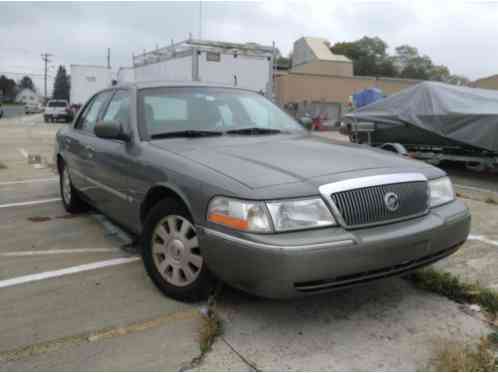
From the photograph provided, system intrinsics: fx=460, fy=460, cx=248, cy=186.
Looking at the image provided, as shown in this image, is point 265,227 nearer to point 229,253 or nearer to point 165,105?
point 229,253

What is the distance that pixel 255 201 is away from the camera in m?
2.51

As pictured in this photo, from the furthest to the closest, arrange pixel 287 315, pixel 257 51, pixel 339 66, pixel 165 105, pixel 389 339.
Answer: pixel 339 66 → pixel 257 51 → pixel 165 105 → pixel 287 315 → pixel 389 339

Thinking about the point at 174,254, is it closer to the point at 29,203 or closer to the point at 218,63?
the point at 29,203

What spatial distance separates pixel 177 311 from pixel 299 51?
149 feet

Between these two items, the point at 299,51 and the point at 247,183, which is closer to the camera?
the point at 247,183

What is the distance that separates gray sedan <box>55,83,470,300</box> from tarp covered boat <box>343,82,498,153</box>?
5100 mm

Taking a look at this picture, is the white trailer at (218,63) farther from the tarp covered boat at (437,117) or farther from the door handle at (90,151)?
the door handle at (90,151)

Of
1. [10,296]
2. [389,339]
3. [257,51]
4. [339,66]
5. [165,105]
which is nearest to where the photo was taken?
[389,339]

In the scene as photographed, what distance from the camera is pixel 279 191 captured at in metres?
2.54

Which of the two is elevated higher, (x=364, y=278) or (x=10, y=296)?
(x=364, y=278)

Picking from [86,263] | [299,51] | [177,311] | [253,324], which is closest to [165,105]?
[86,263]

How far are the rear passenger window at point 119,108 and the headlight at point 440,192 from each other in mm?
2463

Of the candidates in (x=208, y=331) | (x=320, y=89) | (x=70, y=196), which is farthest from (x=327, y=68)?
(x=208, y=331)

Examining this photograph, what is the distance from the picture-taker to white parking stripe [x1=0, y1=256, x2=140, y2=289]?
138 inches
